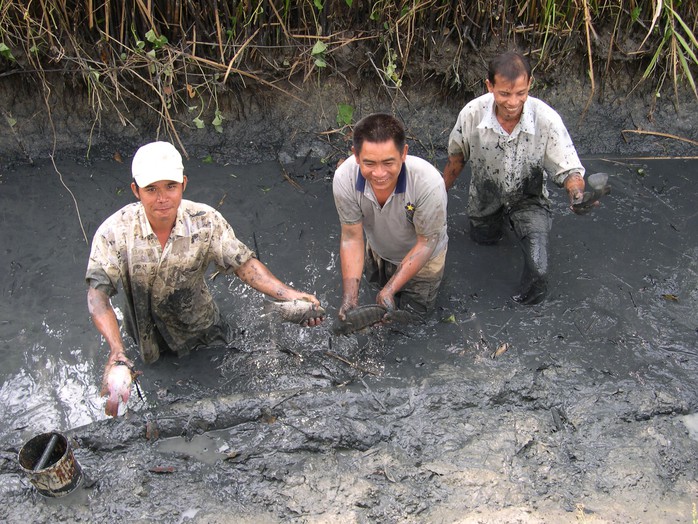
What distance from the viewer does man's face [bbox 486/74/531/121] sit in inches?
153

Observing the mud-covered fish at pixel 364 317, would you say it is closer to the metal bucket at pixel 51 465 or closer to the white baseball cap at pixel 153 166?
the white baseball cap at pixel 153 166

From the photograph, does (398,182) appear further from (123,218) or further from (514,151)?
(123,218)

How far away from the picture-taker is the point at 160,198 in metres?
3.17

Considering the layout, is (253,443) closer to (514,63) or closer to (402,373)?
(402,373)

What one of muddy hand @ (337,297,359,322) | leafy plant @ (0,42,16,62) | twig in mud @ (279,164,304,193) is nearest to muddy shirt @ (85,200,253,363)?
muddy hand @ (337,297,359,322)

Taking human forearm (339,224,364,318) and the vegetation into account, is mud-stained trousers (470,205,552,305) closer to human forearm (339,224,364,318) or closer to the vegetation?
human forearm (339,224,364,318)

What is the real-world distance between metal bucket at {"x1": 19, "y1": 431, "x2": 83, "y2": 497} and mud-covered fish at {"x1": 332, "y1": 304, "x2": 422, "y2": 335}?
60.5 inches

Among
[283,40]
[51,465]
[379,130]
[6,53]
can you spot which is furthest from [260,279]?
[6,53]

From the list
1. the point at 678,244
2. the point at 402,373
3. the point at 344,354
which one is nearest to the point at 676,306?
the point at 678,244

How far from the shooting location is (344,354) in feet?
13.5

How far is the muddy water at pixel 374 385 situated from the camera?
3.12 meters

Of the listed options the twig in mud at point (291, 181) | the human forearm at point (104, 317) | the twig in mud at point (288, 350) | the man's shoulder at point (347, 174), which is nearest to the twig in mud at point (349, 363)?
the twig in mud at point (288, 350)

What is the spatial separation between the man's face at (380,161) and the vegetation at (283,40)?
Answer: 2.18m

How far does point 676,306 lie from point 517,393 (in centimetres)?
154
